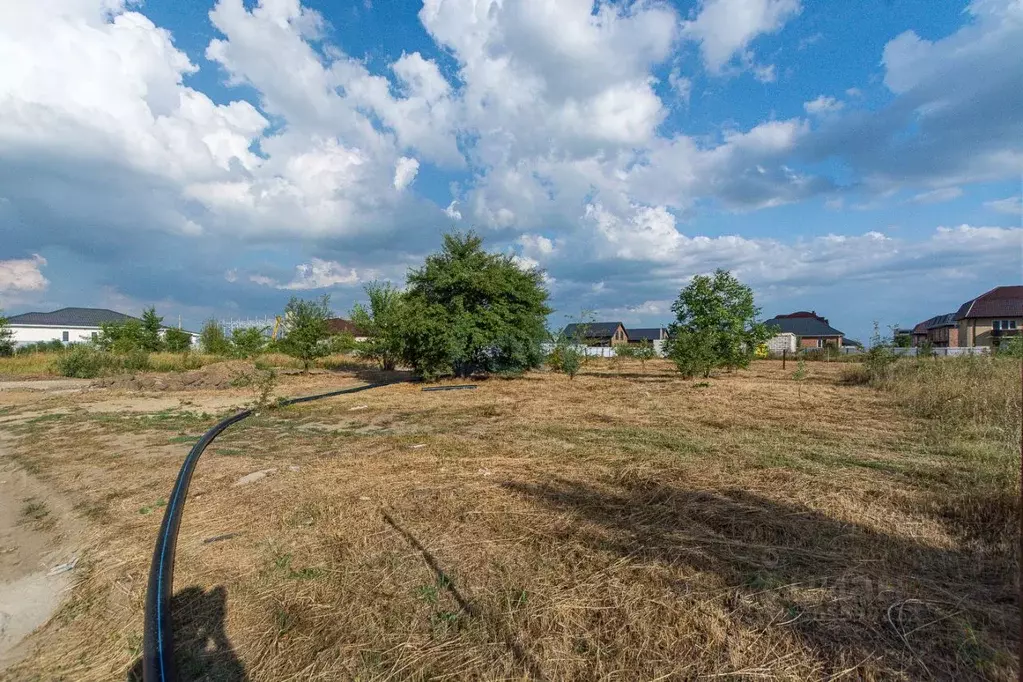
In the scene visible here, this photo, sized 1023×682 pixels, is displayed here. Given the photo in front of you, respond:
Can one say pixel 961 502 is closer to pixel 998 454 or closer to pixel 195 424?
pixel 998 454

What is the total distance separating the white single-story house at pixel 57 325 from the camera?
191 feet

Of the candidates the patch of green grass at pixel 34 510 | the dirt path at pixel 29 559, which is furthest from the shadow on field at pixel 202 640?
the patch of green grass at pixel 34 510

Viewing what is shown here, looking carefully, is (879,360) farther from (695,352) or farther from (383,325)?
(383,325)

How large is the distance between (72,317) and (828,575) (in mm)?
82701

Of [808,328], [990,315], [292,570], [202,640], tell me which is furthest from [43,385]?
[808,328]

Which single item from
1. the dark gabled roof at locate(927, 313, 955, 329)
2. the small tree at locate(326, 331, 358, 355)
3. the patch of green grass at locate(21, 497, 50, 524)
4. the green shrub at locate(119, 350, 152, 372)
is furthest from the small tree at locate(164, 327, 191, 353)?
the dark gabled roof at locate(927, 313, 955, 329)

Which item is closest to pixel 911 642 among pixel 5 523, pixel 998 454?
pixel 998 454

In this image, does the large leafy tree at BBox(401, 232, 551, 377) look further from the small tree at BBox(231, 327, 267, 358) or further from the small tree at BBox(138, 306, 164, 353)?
the small tree at BBox(138, 306, 164, 353)

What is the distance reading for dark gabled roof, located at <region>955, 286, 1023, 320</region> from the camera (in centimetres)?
4088

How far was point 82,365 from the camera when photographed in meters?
24.6

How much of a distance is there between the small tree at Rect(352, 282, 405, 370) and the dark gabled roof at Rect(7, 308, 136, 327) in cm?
4910

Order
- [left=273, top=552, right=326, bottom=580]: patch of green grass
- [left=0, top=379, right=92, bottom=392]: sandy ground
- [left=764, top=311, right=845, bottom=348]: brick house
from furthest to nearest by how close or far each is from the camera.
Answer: [left=764, top=311, right=845, bottom=348]: brick house
[left=0, top=379, right=92, bottom=392]: sandy ground
[left=273, top=552, right=326, bottom=580]: patch of green grass

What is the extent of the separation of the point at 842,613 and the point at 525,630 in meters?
1.68

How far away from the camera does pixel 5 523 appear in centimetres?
516
